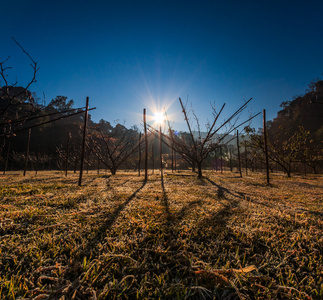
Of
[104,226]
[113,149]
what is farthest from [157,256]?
[113,149]

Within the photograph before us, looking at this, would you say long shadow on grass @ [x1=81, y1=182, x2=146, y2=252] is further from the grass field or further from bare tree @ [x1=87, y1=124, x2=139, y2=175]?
bare tree @ [x1=87, y1=124, x2=139, y2=175]

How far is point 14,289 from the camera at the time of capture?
884 mm

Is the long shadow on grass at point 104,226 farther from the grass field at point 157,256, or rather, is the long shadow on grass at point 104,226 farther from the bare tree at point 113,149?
the bare tree at point 113,149

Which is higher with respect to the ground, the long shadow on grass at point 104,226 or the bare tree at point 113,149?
the bare tree at point 113,149

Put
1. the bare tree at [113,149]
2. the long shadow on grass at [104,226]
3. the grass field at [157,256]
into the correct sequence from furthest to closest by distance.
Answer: the bare tree at [113,149] < the long shadow on grass at [104,226] < the grass field at [157,256]

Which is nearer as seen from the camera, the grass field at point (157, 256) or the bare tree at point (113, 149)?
the grass field at point (157, 256)

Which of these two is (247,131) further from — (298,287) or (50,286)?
(50,286)

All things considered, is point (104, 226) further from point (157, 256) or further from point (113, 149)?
point (113, 149)

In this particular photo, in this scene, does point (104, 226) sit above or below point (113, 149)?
below

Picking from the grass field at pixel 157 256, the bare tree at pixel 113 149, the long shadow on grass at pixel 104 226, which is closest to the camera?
the grass field at pixel 157 256

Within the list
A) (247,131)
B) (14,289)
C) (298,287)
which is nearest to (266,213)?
(298,287)

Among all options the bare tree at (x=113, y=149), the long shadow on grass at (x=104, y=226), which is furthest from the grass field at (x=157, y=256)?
the bare tree at (x=113, y=149)

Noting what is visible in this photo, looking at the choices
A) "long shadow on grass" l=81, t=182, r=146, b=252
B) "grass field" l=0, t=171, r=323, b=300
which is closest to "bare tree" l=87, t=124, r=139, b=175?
"long shadow on grass" l=81, t=182, r=146, b=252

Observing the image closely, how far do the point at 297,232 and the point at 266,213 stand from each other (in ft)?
2.16
